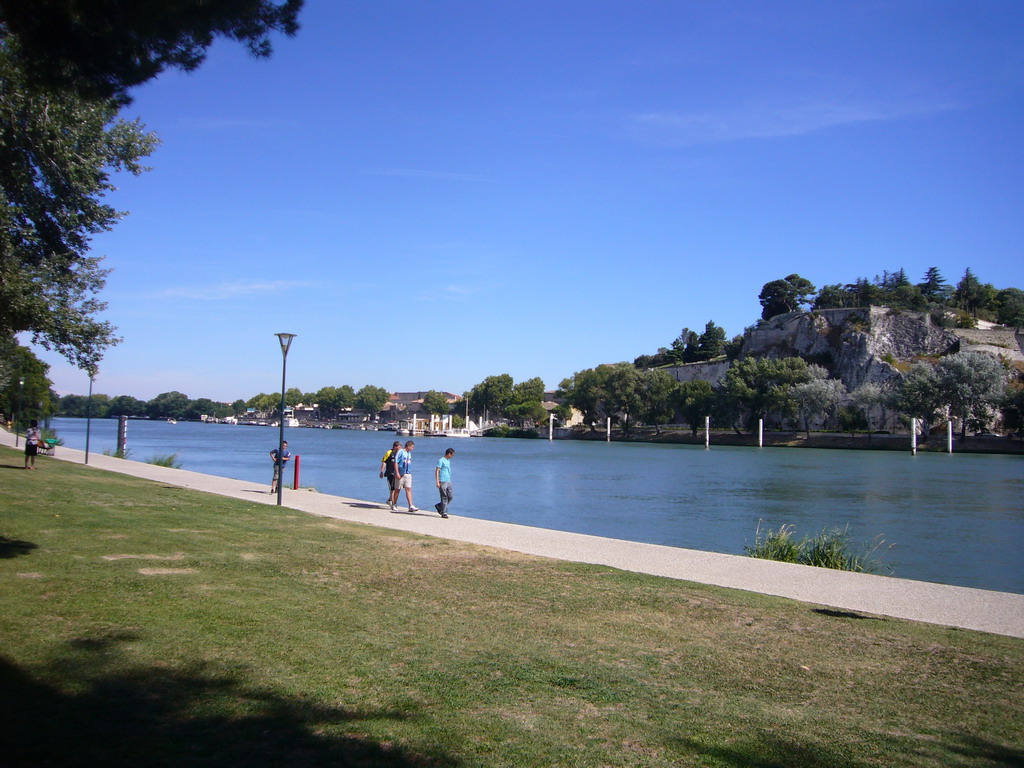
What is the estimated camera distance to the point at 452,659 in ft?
21.2

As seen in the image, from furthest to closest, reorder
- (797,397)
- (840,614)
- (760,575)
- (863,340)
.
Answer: (863,340) < (797,397) < (760,575) < (840,614)

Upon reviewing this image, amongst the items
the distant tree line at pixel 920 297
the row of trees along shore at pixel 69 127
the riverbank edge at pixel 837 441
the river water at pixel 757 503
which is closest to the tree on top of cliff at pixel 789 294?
the distant tree line at pixel 920 297

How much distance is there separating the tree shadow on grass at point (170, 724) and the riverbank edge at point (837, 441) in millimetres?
92855

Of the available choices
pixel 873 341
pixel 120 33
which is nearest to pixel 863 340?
pixel 873 341

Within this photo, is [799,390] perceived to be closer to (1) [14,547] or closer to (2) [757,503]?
(2) [757,503]

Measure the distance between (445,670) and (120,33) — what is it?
18.4ft

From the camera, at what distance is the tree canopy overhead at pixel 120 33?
19.7 ft

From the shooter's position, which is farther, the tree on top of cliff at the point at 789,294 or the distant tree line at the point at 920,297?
the tree on top of cliff at the point at 789,294

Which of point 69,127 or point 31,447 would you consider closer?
point 69,127

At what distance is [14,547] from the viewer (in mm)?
9258

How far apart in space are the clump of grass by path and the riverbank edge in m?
88.2

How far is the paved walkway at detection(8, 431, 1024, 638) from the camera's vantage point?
947cm

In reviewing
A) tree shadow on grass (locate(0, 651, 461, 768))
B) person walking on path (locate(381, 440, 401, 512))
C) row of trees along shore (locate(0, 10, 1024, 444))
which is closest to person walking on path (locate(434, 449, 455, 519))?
person walking on path (locate(381, 440, 401, 512))

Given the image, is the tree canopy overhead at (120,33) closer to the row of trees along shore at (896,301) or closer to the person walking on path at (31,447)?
the person walking on path at (31,447)
